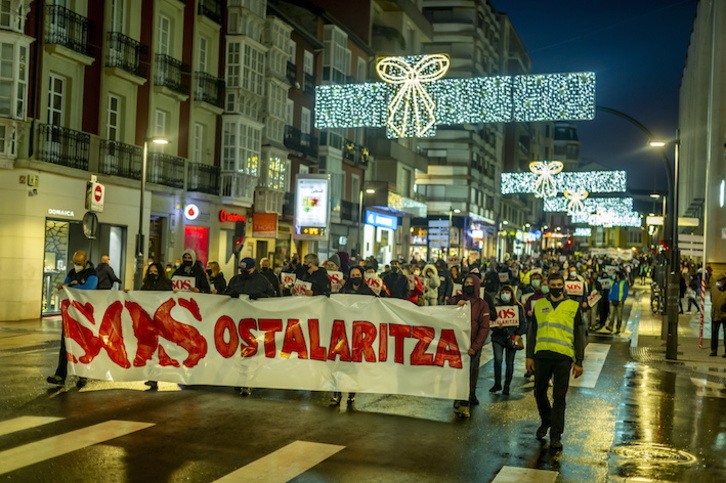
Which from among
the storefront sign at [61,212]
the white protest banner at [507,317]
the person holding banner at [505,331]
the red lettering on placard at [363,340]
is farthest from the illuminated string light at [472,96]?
the red lettering on placard at [363,340]

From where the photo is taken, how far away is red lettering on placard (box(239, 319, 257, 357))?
1119 centimetres

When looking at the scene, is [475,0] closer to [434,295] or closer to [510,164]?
[510,164]

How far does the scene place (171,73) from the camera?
100 ft

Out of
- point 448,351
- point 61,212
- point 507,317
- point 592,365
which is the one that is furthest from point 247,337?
point 61,212

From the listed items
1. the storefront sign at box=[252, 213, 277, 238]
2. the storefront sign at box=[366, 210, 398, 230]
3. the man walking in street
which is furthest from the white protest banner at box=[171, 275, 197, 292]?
the storefront sign at box=[366, 210, 398, 230]

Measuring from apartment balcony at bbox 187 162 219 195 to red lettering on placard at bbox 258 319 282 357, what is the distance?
21938 mm

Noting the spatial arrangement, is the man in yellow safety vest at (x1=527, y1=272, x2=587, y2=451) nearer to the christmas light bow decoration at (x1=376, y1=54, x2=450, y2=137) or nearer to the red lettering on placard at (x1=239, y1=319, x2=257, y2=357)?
the red lettering on placard at (x1=239, y1=319, x2=257, y2=357)

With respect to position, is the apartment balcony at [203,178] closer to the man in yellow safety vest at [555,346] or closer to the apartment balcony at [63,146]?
the apartment balcony at [63,146]

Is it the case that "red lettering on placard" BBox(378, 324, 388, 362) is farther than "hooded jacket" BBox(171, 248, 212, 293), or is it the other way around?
"hooded jacket" BBox(171, 248, 212, 293)

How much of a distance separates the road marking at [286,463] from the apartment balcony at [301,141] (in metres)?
33.0

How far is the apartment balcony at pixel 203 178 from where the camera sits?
32469 millimetres

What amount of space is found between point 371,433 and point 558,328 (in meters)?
2.37

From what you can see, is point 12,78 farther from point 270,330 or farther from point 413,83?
point 270,330

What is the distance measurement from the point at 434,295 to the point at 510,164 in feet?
268
